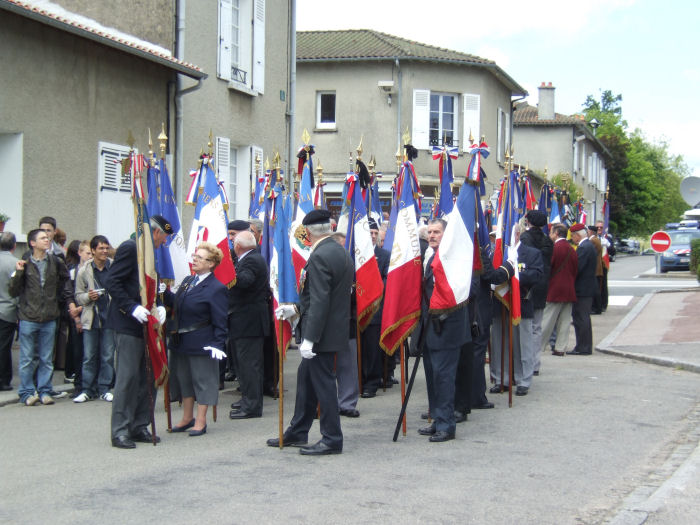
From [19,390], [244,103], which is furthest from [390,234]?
[244,103]

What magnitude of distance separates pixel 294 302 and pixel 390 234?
1811 mm

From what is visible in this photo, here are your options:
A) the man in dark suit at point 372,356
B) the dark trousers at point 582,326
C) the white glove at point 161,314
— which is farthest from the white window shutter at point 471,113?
the white glove at point 161,314

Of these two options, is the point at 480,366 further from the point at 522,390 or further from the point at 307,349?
the point at 307,349

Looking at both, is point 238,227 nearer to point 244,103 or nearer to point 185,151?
point 185,151

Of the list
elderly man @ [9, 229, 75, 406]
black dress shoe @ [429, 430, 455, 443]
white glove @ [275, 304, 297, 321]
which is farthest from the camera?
elderly man @ [9, 229, 75, 406]

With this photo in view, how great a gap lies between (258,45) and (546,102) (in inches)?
1622

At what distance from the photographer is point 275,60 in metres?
21.2

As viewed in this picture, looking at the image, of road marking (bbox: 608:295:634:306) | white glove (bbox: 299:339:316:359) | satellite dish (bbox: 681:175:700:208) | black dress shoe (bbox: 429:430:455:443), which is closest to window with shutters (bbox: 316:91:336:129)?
road marking (bbox: 608:295:634:306)

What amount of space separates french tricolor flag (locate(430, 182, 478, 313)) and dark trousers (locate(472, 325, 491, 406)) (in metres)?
1.39

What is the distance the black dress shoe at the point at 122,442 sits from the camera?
7852mm

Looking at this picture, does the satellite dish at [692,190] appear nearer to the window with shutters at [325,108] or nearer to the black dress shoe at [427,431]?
the black dress shoe at [427,431]

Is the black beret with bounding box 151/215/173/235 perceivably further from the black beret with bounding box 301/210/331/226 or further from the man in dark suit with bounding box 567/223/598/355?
the man in dark suit with bounding box 567/223/598/355

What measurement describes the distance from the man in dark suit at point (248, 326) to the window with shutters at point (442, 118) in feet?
79.6

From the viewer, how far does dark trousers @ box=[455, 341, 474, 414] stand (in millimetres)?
9117
